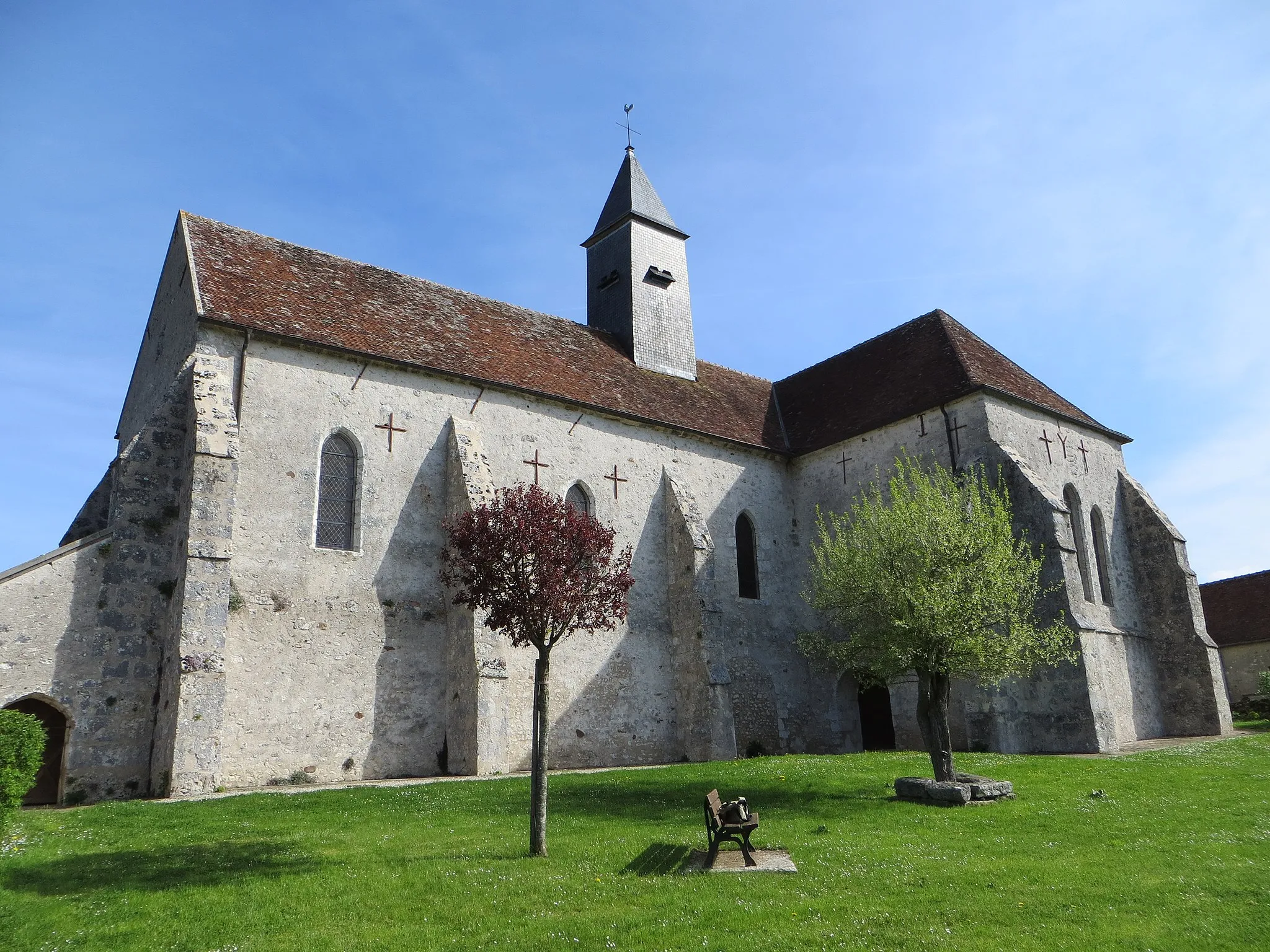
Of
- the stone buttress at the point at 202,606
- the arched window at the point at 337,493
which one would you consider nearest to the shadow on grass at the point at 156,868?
the stone buttress at the point at 202,606

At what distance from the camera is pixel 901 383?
22.1 metres

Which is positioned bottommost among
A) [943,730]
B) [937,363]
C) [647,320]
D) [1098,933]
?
[1098,933]

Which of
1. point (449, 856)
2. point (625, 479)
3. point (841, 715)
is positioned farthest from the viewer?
point (841, 715)

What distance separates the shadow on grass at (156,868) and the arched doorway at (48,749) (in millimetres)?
6004

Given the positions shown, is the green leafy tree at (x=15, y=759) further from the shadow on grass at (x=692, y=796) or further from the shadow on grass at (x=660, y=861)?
the shadow on grass at (x=692, y=796)

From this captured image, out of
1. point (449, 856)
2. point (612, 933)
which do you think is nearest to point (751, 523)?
point (449, 856)

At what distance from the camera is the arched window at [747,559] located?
847 inches

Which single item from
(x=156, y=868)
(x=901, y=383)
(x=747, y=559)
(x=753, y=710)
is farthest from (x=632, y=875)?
(x=901, y=383)

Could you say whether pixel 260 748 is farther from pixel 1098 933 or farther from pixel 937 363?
pixel 937 363

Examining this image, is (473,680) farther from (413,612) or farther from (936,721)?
(936,721)

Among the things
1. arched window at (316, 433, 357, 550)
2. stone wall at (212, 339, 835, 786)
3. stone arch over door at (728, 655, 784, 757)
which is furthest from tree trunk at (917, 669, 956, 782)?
arched window at (316, 433, 357, 550)

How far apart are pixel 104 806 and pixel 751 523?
49.5 feet

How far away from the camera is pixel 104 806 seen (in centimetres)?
1141

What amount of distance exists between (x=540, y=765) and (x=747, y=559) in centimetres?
1395
